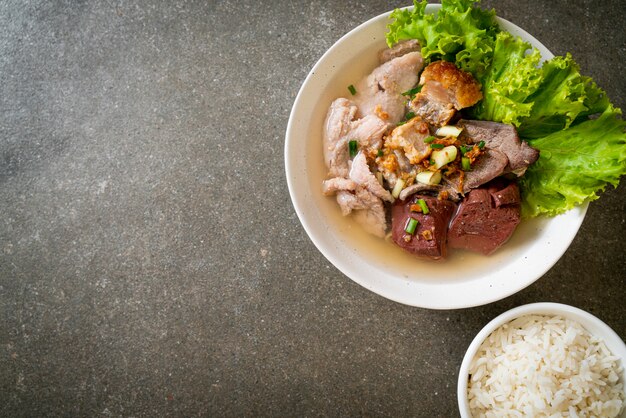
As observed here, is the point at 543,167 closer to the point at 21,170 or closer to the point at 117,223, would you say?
the point at 117,223

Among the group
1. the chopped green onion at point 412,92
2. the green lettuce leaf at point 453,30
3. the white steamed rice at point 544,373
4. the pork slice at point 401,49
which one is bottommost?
the white steamed rice at point 544,373

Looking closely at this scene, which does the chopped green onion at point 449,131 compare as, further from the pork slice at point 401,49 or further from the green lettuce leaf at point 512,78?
the pork slice at point 401,49

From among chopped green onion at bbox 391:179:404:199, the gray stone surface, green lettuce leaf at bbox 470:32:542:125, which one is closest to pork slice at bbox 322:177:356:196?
chopped green onion at bbox 391:179:404:199

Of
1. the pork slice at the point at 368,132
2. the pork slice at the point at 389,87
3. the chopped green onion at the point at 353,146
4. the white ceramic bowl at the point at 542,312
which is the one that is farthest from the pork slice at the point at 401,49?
the white ceramic bowl at the point at 542,312

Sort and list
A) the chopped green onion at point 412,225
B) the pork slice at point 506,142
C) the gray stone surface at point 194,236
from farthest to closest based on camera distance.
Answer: the gray stone surface at point 194,236, the chopped green onion at point 412,225, the pork slice at point 506,142

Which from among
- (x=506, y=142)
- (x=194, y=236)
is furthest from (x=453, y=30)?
(x=194, y=236)

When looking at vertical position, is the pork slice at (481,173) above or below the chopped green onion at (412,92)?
below

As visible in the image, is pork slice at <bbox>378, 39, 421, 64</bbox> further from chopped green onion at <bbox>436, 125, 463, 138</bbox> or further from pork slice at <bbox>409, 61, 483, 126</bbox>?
chopped green onion at <bbox>436, 125, 463, 138</bbox>
